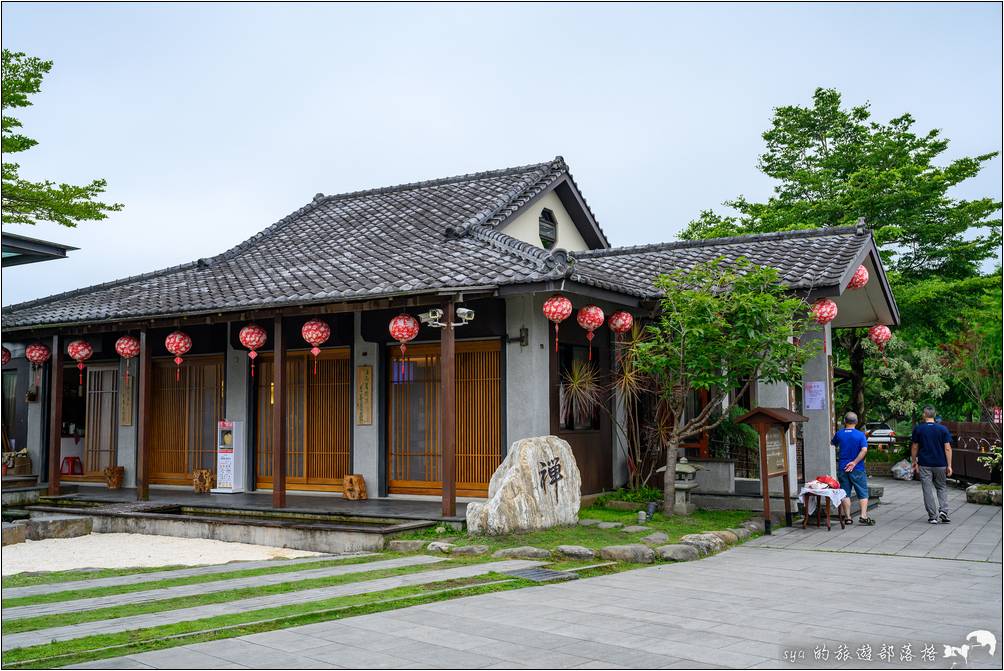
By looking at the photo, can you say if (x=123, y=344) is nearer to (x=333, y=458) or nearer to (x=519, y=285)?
(x=333, y=458)

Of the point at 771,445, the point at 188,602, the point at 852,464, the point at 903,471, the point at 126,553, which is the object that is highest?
the point at 771,445

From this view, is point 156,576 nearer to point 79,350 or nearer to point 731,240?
point 79,350

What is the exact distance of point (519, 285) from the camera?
458 inches

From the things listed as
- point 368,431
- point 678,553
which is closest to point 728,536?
point 678,553

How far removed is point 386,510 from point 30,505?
22.7 feet

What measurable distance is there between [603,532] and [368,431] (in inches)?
194

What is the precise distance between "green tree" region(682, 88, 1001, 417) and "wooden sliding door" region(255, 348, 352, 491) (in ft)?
47.3

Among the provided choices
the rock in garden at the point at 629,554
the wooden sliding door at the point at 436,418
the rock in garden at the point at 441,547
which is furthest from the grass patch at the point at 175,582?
the wooden sliding door at the point at 436,418

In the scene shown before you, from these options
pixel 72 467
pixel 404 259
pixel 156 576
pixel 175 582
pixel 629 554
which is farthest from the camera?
pixel 72 467

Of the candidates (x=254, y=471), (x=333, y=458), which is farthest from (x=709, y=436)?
(x=254, y=471)

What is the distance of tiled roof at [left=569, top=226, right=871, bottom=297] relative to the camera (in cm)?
1320

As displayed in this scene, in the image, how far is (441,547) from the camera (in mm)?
10336

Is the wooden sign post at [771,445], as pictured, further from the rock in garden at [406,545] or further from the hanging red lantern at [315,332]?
the hanging red lantern at [315,332]

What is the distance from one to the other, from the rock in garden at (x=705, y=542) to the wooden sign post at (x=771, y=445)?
1431mm
